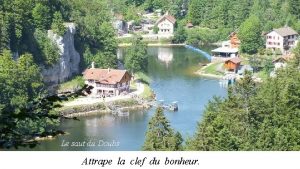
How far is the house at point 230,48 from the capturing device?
15.4 metres

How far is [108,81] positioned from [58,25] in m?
1.53

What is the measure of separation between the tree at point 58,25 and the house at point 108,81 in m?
0.93

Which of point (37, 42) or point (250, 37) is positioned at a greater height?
point (37, 42)

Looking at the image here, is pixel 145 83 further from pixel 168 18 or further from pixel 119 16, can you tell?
pixel 119 16

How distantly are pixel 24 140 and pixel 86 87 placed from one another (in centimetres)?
25

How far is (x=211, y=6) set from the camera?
61.9ft

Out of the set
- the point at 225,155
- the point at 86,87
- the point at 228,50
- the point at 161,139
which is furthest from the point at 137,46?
the point at 86,87

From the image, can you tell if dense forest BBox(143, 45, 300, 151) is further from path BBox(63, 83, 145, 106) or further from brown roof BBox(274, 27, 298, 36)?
brown roof BBox(274, 27, 298, 36)

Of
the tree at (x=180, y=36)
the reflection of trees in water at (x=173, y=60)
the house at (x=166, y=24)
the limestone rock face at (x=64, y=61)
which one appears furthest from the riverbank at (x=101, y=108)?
the house at (x=166, y=24)

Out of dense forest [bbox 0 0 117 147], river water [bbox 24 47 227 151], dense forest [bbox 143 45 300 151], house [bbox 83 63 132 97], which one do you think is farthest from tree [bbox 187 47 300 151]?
house [bbox 83 63 132 97]

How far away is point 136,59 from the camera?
13211mm

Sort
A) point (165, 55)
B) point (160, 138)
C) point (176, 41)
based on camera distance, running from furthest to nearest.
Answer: point (176, 41) → point (165, 55) → point (160, 138)

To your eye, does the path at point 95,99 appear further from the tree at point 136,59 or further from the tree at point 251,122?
the tree at point 251,122

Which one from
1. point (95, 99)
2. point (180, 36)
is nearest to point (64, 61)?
point (95, 99)
